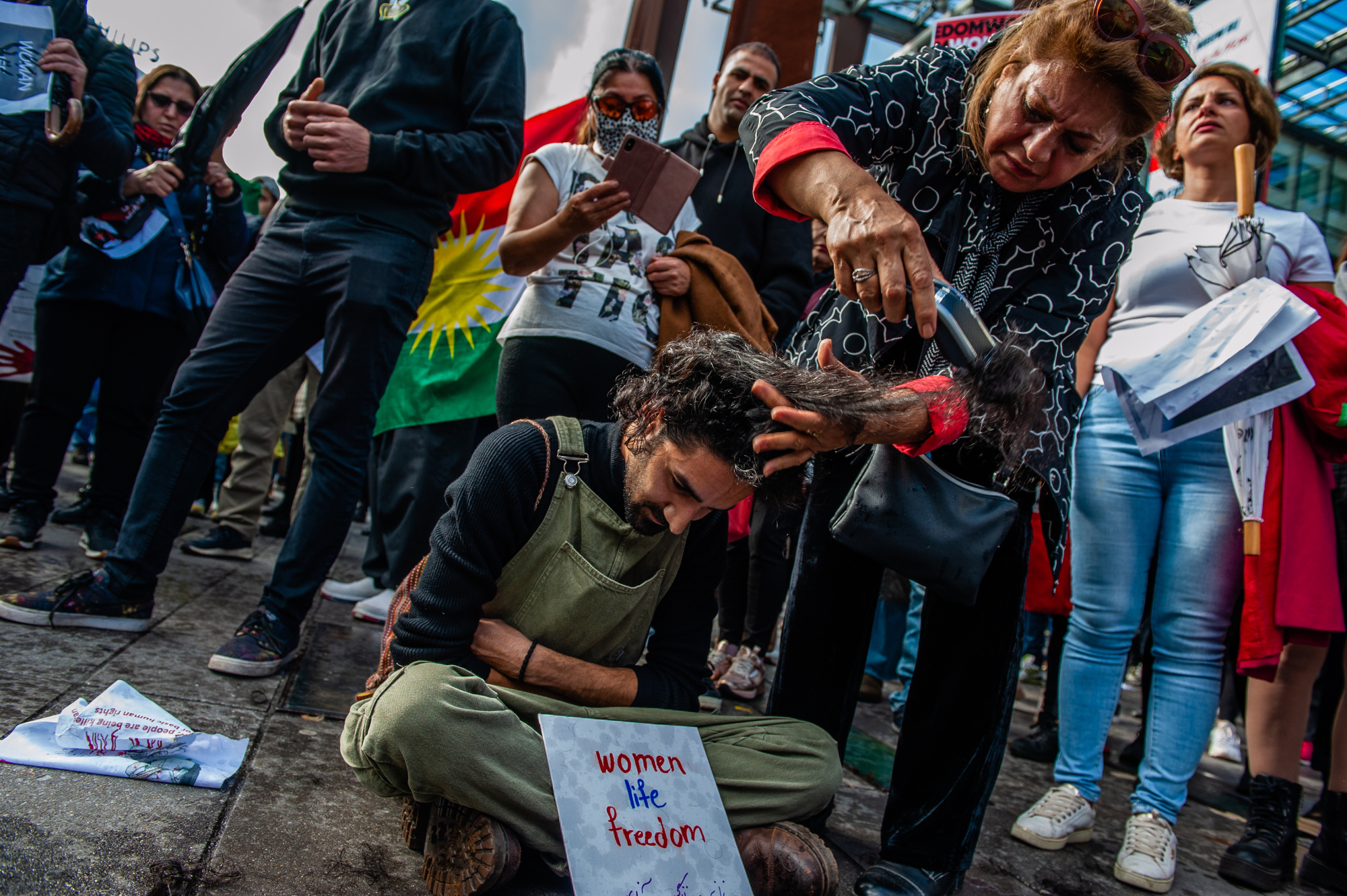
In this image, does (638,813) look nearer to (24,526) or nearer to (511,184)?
(24,526)

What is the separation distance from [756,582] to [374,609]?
1.40 m

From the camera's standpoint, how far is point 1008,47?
1387mm

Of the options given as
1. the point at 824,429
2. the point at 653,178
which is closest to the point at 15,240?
the point at 653,178

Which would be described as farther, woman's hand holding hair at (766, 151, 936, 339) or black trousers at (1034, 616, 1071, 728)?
black trousers at (1034, 616, 1071, 728)

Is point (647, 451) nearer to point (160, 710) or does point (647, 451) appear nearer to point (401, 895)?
point (401, 895)

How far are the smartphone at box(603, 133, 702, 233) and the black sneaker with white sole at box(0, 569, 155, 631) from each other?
1.69m

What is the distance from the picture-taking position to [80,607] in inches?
80.9

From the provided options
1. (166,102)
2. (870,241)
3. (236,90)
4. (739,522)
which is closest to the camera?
(870,241)

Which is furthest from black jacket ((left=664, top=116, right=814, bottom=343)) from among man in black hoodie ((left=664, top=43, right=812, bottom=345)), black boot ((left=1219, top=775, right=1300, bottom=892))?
black boot ((left=1219, top=775, right=1300, bottom=892))

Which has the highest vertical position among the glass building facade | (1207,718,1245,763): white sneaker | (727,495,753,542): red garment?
the glass building facade

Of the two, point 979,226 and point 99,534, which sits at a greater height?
point 979,226

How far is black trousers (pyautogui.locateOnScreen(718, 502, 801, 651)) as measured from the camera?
2877 mm

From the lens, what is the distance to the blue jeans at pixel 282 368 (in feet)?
7.01

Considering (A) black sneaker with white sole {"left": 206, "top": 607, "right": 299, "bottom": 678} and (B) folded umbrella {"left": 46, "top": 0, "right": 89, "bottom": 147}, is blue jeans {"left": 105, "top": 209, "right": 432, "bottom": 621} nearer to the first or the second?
(A) black sneaker with white sole {"left": 206, "top": 607, "right": 299, "bottom": 678}
